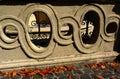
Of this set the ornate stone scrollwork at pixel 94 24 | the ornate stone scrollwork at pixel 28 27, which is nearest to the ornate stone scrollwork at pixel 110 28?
the ornate stone scrollwork at pixel 94 24

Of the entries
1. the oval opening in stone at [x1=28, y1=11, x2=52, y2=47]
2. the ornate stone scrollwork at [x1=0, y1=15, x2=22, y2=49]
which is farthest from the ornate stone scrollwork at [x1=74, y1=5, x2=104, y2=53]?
the ornate stone scrollwork at [x1=0, y1=15, x2=22, y2=49]

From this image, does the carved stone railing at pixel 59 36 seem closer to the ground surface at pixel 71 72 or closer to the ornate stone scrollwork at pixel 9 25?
the ornate stone scrollwork at pixel 9 25

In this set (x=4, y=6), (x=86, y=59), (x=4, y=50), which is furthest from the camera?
(x=86, y=59)

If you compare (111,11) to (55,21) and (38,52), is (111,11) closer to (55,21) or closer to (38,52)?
(55,21)

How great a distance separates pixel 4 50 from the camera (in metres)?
7.77

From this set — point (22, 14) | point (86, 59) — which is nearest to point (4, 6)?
point (22, 14)

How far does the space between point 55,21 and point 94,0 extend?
1.63m

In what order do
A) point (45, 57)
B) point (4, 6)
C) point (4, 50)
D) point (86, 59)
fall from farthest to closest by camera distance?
point (86, 59) < point (45, 57) < point (4, 50) < point (4, 6)

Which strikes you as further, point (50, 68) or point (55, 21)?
point (50, 68)

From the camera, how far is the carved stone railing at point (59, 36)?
746 centimetres

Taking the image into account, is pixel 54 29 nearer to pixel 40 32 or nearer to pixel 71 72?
pixel 71 72

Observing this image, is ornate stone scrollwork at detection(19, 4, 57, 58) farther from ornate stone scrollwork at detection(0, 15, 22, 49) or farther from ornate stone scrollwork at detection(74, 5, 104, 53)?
ornate stone scrollwork at detection(74, 5, 104, 53)

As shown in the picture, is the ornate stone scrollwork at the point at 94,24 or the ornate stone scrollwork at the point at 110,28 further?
the ornate stone scrollwork at the point at 110,28

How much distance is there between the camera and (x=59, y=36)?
8.16 m
